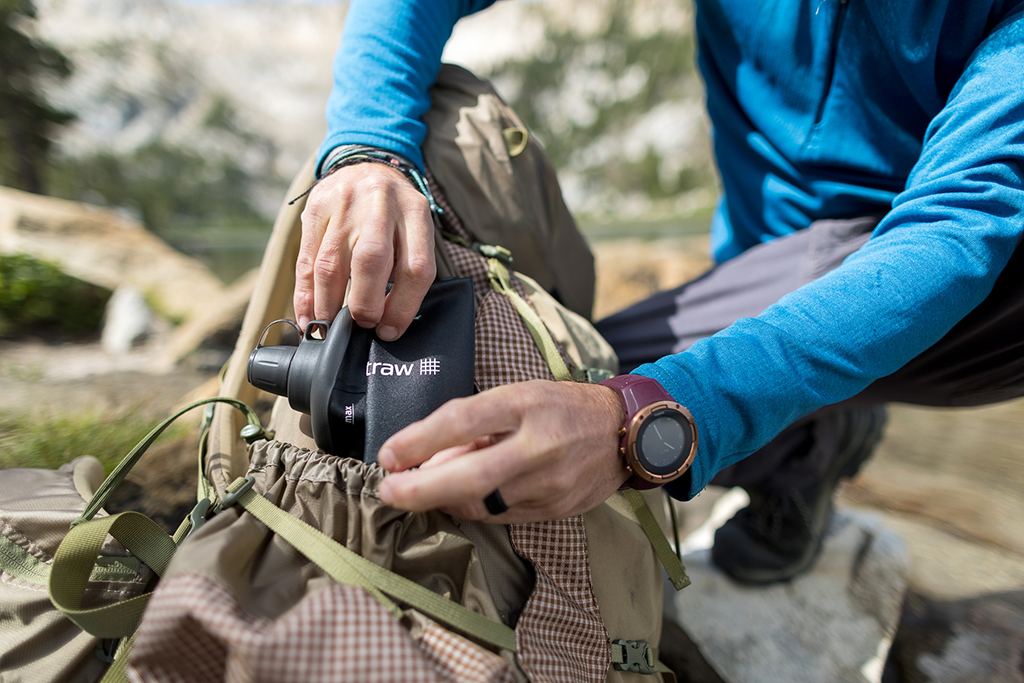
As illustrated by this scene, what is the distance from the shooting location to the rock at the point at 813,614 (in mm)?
1179

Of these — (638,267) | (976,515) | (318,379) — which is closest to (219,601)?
(318,379)

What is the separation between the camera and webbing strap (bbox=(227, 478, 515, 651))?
A: 1.89 ft

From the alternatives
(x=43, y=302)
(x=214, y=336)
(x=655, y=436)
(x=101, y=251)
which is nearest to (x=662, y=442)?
(x=655, y=436)

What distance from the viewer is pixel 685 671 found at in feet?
3.70

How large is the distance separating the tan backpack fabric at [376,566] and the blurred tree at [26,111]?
7456 millimetres

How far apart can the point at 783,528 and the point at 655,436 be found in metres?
1.03

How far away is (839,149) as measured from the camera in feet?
3.37

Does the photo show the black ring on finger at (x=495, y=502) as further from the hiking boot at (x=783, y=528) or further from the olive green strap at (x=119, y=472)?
the hiking boot at (x=783, y=528)

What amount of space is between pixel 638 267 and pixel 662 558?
9.36 ft

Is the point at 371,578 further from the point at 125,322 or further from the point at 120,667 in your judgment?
the point at 125,322

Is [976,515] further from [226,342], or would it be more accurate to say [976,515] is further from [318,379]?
[226,342]

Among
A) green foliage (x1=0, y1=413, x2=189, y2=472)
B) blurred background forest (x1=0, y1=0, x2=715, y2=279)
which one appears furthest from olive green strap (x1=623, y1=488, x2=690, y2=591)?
blurred background forest (x1=0, y1=0, x2=715, y2=279)

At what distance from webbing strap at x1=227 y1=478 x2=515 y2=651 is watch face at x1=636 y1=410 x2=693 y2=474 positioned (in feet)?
0.88

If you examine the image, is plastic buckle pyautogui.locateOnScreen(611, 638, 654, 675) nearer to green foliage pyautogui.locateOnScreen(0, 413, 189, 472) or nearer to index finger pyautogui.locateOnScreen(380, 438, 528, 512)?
index finger pyautogui.locateOnScreen(380, 438, 528, 512)
